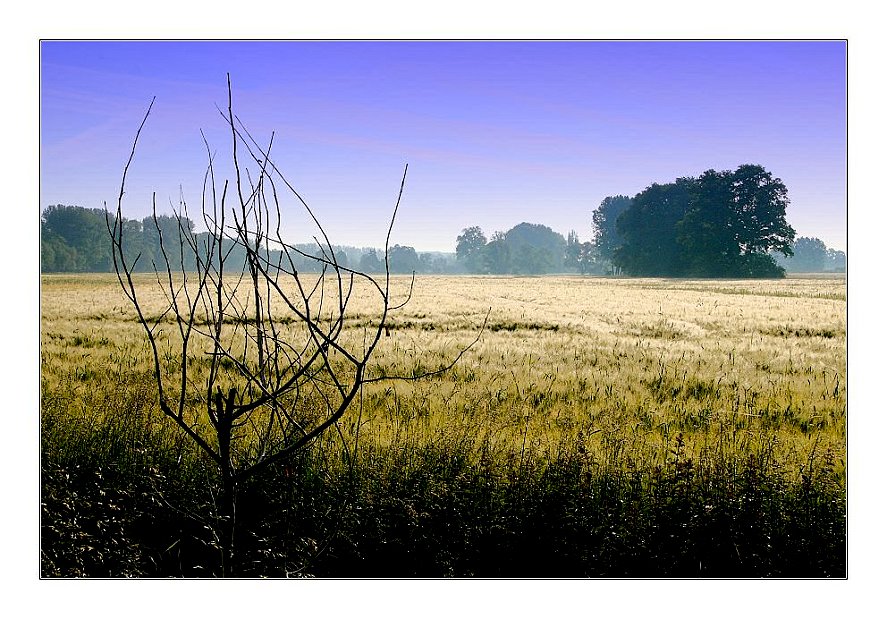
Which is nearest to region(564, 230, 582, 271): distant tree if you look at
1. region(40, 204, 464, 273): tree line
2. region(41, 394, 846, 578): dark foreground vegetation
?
region(40, 204, 464, 273): tree line

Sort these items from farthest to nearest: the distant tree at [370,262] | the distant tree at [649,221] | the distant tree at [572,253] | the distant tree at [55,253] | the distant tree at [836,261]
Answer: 1. the distant tree at [572,253]
2. the distant tree at [649,221]
3. the distant tree at [370,262]
4. the distant tree at [55,253]
5. the distant tree at [836,261]

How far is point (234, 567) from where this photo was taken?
3062 mm

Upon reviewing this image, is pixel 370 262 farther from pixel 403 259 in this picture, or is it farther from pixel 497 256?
pixel 497 256

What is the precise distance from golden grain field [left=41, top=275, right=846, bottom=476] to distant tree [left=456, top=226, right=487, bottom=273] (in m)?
0.33

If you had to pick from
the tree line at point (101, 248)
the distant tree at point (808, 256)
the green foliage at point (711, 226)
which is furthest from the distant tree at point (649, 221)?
the tree line at point (101, 248)

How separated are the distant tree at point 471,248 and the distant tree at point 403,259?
0.93 ft

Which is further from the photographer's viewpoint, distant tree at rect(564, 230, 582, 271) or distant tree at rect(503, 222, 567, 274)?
distant tree at rect(564, 230, 582, 271)

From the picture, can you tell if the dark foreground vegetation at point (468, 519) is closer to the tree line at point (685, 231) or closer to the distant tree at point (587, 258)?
the tree line at point (685, 231)

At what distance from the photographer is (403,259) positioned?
3.85 meters

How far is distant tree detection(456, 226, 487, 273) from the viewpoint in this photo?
4.12m

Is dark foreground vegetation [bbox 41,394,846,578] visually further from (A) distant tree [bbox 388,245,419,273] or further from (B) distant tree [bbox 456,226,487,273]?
(B) distant tree [bbox 456,226,487,273]

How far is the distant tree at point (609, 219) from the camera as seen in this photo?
4270 mm
